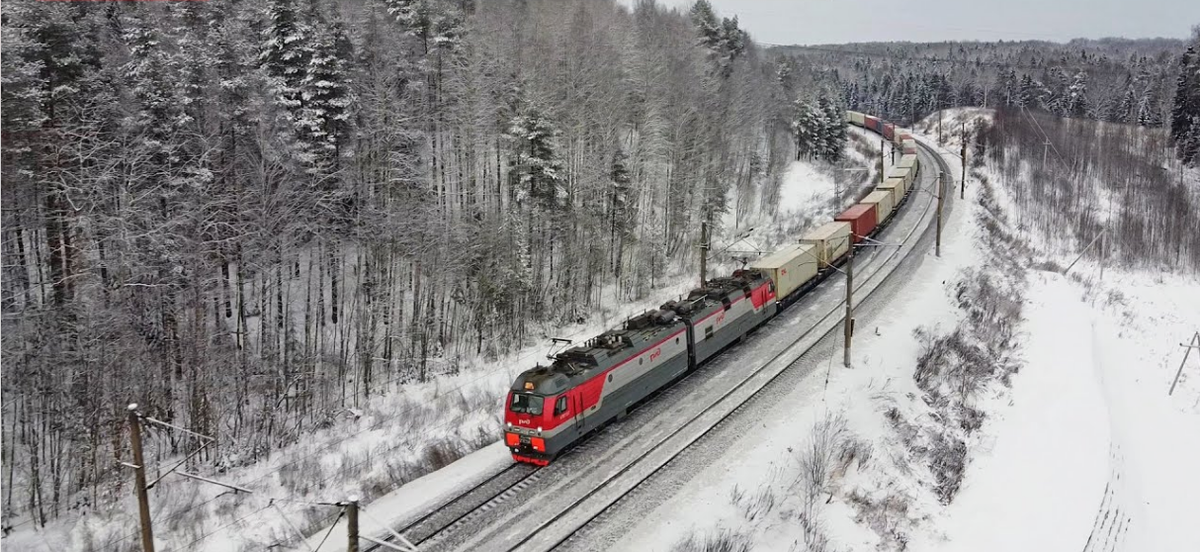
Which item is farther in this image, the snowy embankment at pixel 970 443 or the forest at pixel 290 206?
the forest at pixel 290 206

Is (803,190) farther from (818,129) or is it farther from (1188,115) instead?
(1188,115)

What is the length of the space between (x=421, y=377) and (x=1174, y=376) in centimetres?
4078

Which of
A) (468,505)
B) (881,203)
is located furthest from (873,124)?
(468,505)

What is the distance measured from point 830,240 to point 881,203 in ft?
39.8

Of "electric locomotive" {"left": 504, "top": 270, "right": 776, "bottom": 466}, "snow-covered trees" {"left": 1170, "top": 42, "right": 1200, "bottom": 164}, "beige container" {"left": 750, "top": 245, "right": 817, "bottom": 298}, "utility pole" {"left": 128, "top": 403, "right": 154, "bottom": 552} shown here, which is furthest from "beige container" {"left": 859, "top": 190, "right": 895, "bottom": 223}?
"snow-covered trees" {"left": 1170, "top": 42, "right": 1200, "bottom": 164}

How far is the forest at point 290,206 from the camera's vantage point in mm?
23031

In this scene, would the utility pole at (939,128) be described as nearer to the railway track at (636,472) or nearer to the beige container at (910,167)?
the beige container at (910,167)

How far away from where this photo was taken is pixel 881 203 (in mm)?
50719

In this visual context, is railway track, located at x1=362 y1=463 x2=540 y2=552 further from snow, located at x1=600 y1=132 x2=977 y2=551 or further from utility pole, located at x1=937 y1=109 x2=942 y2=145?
utility pole, located at x1=937 y1=109 x2=942 y2=145

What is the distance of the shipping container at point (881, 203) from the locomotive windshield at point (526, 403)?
35552mm

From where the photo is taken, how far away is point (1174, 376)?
135 feet

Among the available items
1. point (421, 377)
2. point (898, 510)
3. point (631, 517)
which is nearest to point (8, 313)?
point (421, 377)

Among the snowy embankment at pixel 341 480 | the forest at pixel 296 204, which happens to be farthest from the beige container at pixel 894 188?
the snowy embankment at pixel 341 480

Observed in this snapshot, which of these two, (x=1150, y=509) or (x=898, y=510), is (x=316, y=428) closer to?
(x=898, y=510)
